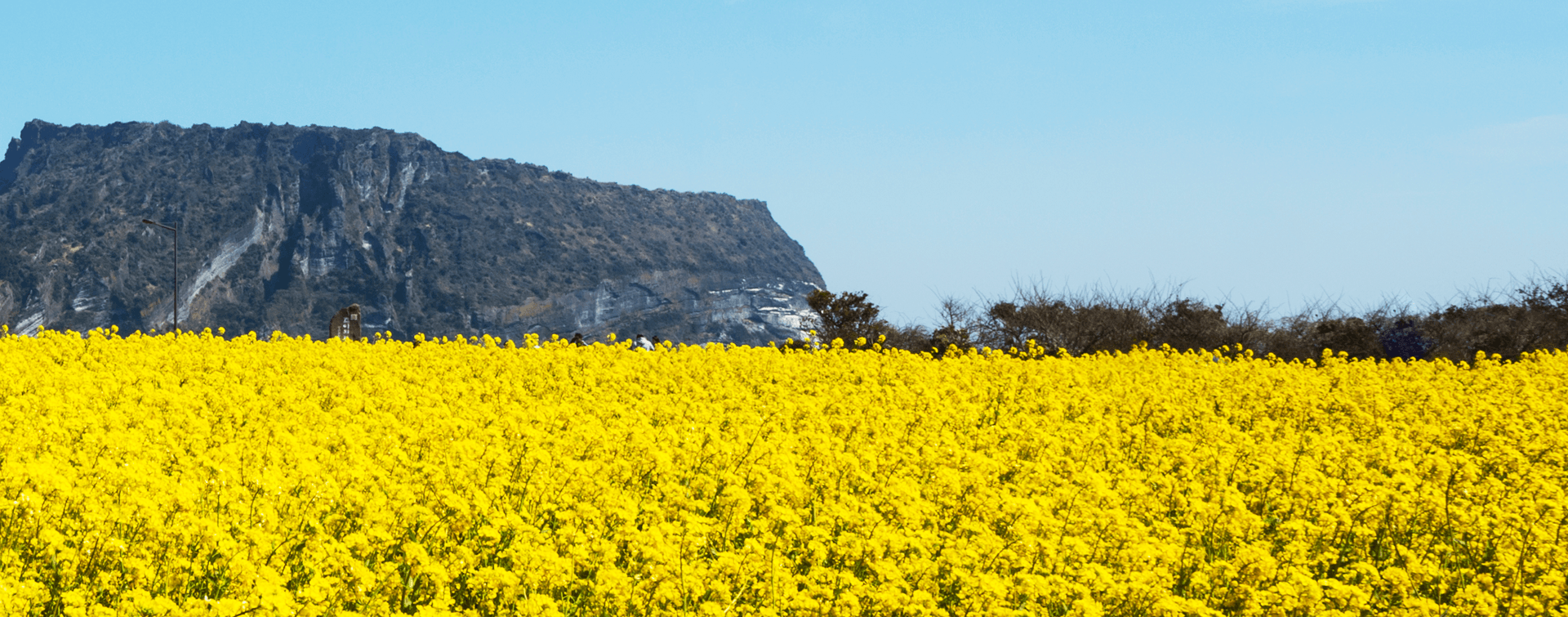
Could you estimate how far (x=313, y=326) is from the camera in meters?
124

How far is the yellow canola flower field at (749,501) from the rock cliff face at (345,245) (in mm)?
114559

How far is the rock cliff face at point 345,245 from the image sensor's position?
125312 mm

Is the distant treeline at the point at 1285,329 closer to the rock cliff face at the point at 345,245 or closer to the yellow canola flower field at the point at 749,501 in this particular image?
the yellow canola flower field at the point at 749,501

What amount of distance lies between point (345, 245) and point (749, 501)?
14257cm

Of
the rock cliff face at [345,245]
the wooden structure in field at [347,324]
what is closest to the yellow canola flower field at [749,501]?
the wooden structure in field at [347,324]

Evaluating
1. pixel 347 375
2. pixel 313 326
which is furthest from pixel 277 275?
pixel 347 375

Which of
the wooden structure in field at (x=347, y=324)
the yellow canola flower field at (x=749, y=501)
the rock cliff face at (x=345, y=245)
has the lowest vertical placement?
the yellow canola flower field at (x=749, y=501)

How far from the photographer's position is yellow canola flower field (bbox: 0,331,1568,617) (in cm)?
438

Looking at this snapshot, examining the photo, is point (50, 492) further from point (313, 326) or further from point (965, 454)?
point (313, 326)

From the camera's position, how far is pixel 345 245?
13700 centimetres

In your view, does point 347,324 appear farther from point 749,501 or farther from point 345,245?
point 345,245

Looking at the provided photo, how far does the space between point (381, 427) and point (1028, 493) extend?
429 cm

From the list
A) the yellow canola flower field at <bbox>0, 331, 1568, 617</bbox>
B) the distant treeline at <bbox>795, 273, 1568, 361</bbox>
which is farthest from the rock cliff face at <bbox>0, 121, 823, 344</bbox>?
the yellow canola flower field at <bbox>0, 331, 1568, 617</bbox>

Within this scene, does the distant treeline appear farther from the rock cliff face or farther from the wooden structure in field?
the rock cliff face
